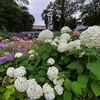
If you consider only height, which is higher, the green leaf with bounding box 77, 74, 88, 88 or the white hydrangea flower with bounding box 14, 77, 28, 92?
the green leaf with bounding box 77, 74, 88, 88

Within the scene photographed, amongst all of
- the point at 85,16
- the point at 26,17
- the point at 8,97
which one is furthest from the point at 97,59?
the point at 26,17

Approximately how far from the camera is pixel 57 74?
124 centimetres

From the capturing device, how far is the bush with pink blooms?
1.16m

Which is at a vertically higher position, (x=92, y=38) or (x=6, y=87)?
(x=92, y=38)

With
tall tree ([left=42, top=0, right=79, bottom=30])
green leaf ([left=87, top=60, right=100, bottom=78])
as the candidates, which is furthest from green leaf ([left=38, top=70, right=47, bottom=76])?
tall tree ([left=42, top=0, right=79, bottom=30])

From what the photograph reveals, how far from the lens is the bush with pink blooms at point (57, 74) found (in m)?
1.16

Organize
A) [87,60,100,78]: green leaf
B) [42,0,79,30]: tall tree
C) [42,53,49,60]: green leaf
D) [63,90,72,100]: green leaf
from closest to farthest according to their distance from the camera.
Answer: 1. [87,60,100,78]: green leaf
2. [63,90,72,100]: green leaf
3. [42,53,49,60]: green leaf
4. [42,0,79,30]: tall tree

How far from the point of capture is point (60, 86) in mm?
1218

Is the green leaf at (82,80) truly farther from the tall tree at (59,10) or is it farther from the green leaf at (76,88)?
the tall tree at (59,10)

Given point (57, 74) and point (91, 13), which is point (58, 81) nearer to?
point (57, 74)

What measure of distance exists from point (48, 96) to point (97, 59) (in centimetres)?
45

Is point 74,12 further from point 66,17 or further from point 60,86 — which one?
point 60,86

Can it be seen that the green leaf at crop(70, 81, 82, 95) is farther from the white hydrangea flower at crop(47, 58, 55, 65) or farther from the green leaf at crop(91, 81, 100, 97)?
the white hydrangea flower at crop(47, 58, 55, 65)

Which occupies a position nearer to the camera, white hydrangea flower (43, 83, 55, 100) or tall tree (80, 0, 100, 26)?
white hydrangea flower (43, 83, 55, 100)
